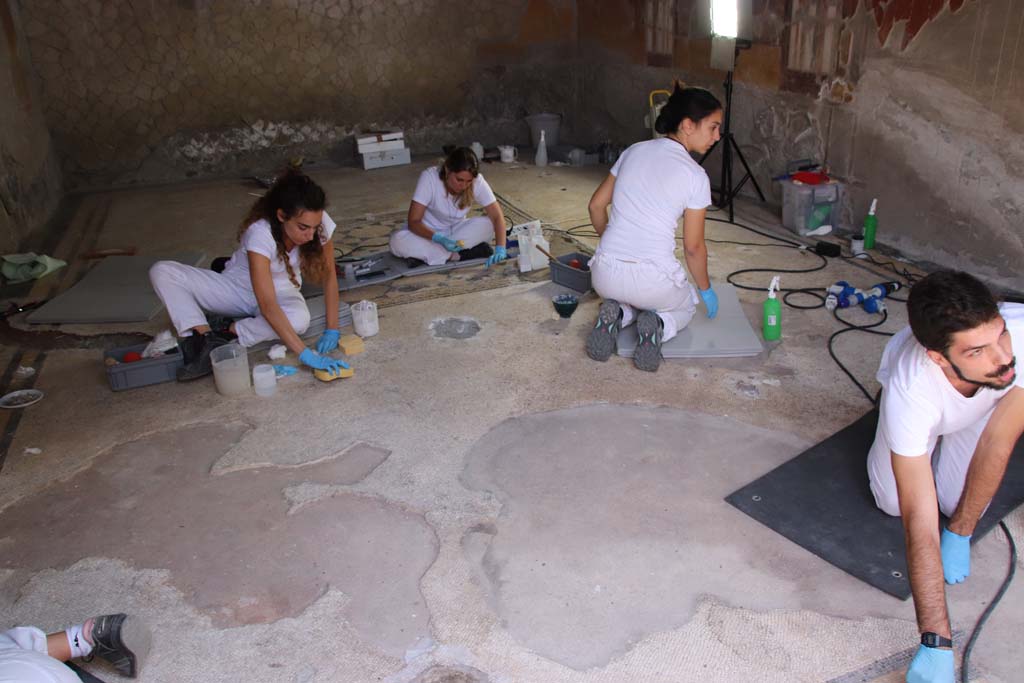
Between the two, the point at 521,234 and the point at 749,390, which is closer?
the point at 749,390

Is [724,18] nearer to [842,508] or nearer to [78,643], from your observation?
[842,508]

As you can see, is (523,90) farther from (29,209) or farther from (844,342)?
(844,342)

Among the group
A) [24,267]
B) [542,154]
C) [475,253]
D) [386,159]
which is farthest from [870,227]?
[24,267]

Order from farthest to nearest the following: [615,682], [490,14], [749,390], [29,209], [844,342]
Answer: [490,14]
[29,209]
[844,342]
[749,390]
[615,682]

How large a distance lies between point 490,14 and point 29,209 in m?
4.49

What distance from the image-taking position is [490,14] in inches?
314

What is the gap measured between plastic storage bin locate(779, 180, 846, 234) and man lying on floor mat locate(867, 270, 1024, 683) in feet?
9.86

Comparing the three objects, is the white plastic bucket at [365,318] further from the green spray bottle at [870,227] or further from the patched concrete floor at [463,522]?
the green spray bottle at [870,227]

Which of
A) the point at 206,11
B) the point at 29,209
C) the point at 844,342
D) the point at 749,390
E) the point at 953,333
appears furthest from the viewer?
the point at 206,11

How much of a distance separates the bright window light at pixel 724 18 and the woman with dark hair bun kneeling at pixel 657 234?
2.72 metres

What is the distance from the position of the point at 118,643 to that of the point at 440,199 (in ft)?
10.6

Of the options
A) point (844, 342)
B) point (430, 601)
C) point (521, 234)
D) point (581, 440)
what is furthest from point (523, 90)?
point (430, 601)

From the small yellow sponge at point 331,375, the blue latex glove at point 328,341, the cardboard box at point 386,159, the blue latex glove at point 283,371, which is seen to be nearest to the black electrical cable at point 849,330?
the small yellow sponge at point 331,375

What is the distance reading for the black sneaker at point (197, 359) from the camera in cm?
360
